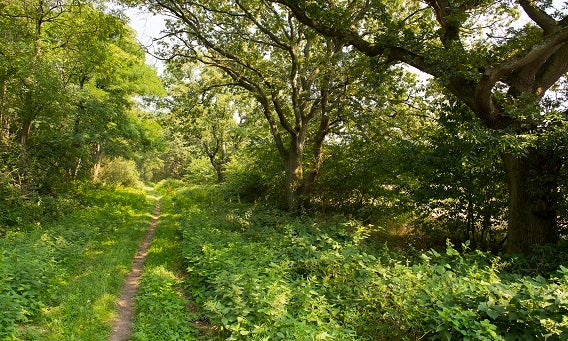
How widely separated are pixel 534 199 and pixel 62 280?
1105cm

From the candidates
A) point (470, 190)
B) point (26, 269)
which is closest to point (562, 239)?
point (470, 190)

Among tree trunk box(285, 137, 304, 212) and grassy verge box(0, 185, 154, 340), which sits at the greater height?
tree trunk box(285, 137, 304, 212)

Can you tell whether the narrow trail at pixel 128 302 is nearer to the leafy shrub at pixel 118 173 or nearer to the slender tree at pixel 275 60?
the slender tree at pixel 275 60

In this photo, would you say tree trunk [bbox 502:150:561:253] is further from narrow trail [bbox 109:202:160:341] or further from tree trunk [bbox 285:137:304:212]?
narrow trail [bbox 109:202:160:341]

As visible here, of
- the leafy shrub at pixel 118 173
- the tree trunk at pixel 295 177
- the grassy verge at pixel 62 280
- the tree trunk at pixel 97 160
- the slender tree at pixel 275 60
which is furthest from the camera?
the leafy shrub at pixel 118 173

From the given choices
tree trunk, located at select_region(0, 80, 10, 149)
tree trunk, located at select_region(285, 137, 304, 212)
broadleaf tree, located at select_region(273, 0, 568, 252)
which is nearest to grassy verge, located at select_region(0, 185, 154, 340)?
tree trunk, located at select_region(0, 80, 10, 149)

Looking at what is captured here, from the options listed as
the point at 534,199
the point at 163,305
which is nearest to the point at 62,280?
the point at 163,305

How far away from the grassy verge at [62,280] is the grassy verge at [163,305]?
519 millimetres

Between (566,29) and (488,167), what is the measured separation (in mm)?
4014

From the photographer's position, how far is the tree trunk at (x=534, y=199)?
893 cm

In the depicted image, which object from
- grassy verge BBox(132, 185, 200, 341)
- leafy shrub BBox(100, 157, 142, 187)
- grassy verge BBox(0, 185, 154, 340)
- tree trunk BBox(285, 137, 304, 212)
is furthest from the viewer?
leafy shrub BBox(100, 157, 142, 187)

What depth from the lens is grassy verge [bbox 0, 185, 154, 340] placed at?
546cm

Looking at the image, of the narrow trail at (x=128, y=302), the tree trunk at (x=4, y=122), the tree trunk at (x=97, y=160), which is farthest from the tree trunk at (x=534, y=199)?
the tree trunk at (x=97, y=160)

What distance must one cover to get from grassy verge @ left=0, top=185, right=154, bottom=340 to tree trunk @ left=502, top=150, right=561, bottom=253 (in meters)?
9.53
